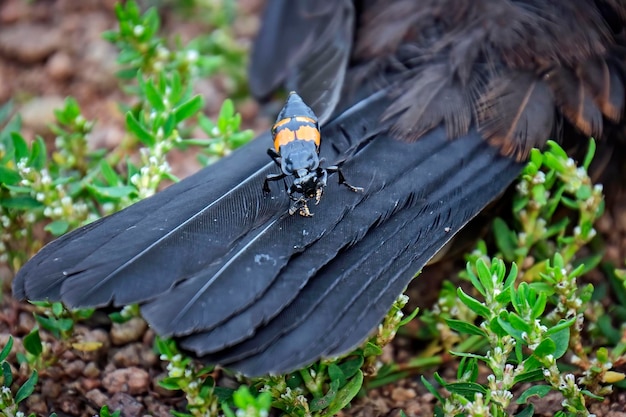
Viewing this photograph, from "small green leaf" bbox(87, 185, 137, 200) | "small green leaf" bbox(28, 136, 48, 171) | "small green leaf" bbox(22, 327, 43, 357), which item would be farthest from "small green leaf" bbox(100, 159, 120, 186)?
"small green leaf" bbox(22, 327, 43, 357)

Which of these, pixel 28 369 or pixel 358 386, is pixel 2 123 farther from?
pixel 358 386

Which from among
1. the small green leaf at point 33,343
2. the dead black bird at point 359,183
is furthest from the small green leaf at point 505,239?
the small green leaf at point 33,343

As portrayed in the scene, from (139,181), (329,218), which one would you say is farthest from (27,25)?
(329,218)

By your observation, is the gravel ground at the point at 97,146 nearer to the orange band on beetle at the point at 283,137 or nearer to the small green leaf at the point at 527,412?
the small green leaf at the point at 527,412

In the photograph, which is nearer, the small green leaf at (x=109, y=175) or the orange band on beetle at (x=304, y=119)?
the orange band on beetle at (x=304, y=119)

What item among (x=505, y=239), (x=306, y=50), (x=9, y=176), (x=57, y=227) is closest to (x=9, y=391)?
(x=57, y=227)

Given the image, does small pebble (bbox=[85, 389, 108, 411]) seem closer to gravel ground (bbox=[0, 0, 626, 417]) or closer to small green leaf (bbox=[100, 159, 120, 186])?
gravel ground (bbox=[0, 0, 626, 417])
